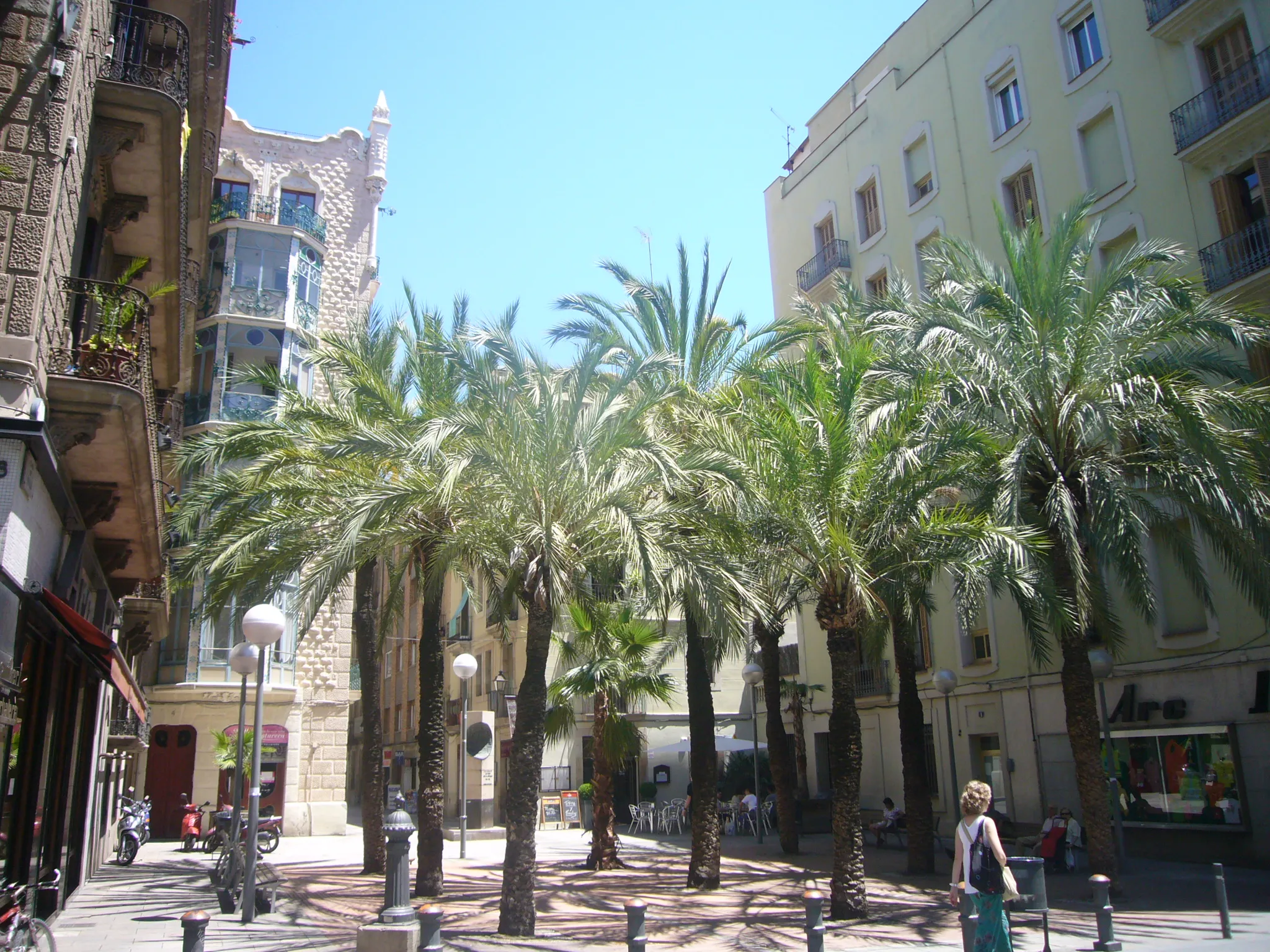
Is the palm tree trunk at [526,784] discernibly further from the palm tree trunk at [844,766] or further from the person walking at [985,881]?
the person walking at [985,881]

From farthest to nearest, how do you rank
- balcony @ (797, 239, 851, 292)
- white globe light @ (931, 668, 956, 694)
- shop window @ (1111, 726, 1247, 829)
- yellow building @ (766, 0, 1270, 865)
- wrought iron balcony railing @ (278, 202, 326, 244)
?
wrought iron balcony railing @ (278, 202, 326, 244)
balcony @ (797, 239, 851, 292)
white globe light @ (931, 668, 956, 694)
yellow building @ (766, 0, 1270, 865)
shop window @ (1111, 726, 1247, 829)

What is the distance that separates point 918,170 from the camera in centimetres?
2917

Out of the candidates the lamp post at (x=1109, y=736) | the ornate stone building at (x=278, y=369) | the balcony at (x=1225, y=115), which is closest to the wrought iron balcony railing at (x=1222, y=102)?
the balcony at (x=1225, y=115)

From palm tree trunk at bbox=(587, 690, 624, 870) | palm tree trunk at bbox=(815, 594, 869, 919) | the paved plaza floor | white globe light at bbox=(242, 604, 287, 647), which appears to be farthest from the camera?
palm tree trunk at bbox=(587, 690, 624, 870)

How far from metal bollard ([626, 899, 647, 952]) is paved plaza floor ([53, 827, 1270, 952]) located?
64.0 inches

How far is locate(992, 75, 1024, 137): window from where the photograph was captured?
25.6 m

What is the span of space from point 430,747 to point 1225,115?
18773mm

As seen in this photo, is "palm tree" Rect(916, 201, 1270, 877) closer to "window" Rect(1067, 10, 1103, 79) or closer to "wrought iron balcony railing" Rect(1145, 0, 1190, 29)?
"wrought iron balcony railing" Rect(1145, 0, 1190, 29)

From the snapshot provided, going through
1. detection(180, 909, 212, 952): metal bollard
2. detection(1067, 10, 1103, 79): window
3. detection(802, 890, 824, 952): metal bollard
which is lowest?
detection(802, 890, 824, 952): metal bollard

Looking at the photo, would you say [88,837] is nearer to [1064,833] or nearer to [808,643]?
[1064,833]

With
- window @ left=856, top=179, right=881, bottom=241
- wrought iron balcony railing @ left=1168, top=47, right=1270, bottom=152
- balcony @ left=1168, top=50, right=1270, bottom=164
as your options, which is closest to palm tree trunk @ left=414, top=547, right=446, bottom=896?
balcony @ left=1168, top=50, right=1270, bottom=164

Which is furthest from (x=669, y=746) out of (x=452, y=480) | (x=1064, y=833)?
(x=452, y=480)

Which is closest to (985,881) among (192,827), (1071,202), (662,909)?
(662,909)

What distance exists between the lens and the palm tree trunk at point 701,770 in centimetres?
1555
